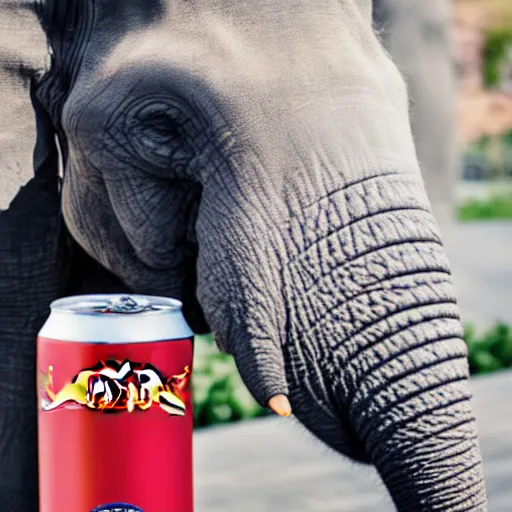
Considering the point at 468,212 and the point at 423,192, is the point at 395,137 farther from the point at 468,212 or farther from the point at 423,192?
the point at 468,212

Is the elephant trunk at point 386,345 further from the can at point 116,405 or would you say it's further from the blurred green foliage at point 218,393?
the blurred green foliage at point 218,393

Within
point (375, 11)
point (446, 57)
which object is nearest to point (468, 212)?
point (446, 57)

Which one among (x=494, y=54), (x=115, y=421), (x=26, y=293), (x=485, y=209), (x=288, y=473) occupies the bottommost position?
(x=288, y=473)

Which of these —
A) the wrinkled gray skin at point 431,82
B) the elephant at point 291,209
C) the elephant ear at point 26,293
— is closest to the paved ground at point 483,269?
the wrinkled gray skin at point 431,82

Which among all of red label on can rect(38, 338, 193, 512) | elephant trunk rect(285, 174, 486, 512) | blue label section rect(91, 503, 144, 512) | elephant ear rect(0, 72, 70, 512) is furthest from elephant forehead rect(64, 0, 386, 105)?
blue label section rect(91, 503, 144, 512)

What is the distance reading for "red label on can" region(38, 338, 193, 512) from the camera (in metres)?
2.04

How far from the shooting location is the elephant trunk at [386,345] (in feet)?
6.57

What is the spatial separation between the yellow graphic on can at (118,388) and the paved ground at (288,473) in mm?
2171

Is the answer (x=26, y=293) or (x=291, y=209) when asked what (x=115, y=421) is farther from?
(x=26, y=293)

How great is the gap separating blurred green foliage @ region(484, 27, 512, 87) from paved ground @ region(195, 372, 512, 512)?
20.9 metres

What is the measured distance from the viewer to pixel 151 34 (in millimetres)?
2312

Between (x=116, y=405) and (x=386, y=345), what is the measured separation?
442mm

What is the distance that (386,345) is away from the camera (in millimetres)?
2031

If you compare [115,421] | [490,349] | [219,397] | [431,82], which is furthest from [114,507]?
[490,349]
